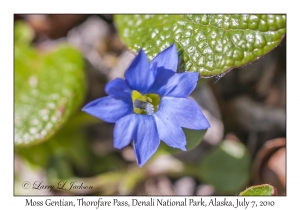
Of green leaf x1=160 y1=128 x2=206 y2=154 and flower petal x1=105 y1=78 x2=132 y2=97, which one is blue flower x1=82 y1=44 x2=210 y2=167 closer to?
flower petal x1=105 y1=78 x2=132 y2=97

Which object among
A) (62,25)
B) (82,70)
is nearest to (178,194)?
(82,70)

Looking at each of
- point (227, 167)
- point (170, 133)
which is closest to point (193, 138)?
point (170, 133)

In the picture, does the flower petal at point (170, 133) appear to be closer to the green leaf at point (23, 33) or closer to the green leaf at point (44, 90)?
the green leaf at point (44, 90)

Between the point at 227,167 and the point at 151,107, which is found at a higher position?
the point at 151,107

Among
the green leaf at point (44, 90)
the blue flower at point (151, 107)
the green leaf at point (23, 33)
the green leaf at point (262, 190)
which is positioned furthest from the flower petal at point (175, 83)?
the green leaf at point (23, 33)

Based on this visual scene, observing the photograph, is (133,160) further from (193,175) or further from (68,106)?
(68,106)

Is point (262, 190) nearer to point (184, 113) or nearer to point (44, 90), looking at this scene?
point (184, 113)
